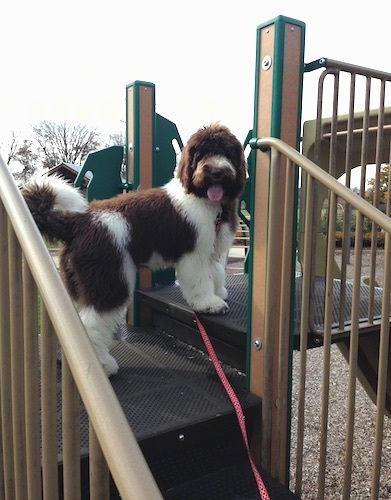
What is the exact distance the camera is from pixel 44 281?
1.08 m

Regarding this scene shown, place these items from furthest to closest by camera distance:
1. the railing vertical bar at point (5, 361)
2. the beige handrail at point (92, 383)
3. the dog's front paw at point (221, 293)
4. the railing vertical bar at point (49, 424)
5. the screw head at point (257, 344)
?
the dog's front paw at point (221, 293), the screw head at point (257, 344), the railing vertical bar at point (5, 361), the railing vertical bar at point (49, 424), the beige handrail at point (92, 383)

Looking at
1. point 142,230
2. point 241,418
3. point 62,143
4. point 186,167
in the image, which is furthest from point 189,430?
point 62,143

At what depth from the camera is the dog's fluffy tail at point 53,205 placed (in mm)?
2357

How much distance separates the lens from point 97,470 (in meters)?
0.90

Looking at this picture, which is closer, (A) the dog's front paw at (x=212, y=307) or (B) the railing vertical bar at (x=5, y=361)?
(B) the railing vertical bar at (x=5, y=361)

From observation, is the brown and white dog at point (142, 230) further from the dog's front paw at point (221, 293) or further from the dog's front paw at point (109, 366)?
the dog's front paw at point (221, 293)

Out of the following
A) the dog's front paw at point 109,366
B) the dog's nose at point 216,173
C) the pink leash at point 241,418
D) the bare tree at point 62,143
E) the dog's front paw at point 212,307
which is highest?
the bare tree at point 62,143

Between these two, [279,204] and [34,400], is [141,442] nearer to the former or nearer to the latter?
[34,400]

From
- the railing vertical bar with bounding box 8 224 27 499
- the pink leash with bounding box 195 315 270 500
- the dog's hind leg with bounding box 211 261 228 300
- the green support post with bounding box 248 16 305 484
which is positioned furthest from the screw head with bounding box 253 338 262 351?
the railing vertical bar with bounding box 8 224 27 499

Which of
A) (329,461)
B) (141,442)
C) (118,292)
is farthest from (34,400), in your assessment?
(329,461)

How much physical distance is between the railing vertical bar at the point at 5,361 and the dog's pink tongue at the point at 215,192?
4.33 feet

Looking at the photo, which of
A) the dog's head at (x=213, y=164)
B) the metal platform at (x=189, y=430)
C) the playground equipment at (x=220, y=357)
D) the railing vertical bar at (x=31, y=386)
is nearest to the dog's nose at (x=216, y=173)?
the dog's head at (x=213, y=164)

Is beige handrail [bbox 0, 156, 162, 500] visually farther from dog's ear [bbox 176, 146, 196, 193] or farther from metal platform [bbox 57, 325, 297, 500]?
dog's ear [bbox 176, 146, 196, 193]

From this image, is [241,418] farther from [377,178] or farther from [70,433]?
[377,178]
